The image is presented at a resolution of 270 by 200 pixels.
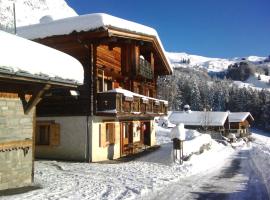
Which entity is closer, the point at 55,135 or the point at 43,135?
the point at 55,135

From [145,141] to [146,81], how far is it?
4383mm

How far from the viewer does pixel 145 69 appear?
23.6m

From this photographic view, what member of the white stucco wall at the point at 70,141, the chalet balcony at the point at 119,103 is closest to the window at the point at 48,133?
the white stucco wall at the point at 70,141

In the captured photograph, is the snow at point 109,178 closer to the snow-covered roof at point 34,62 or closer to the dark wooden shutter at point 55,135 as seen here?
the dark wooden shutter at point 55,135

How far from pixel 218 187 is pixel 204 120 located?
50.9m

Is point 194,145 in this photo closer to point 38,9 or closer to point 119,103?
point 119,103

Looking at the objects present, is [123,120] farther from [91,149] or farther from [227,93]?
[227,93]

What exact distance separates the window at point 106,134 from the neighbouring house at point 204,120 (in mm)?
40227

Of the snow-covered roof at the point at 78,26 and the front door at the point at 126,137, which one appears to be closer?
the snow-covered roof at the point at 78,26

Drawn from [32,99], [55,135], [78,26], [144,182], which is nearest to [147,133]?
[55,135]

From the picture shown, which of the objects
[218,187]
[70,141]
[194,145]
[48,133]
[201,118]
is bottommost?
[218,187]

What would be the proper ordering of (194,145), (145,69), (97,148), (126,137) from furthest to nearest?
(145,69)
(126,137)
(194,145)
(97,148)

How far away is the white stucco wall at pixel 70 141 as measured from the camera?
17.6m

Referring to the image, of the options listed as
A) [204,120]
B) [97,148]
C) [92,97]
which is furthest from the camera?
[204,120]
